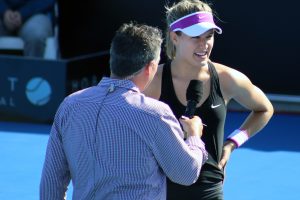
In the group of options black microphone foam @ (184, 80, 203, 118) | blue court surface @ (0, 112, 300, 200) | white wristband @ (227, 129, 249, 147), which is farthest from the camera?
blue court surface @ (0, 112, 300, 200)

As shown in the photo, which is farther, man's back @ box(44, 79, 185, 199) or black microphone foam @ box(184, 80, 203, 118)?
black microphone foam @ box(184, 80, 203, 118)

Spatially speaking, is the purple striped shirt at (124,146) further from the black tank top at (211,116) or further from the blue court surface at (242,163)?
the blue court surface at (242,163)

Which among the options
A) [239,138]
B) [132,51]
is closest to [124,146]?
[132,51]

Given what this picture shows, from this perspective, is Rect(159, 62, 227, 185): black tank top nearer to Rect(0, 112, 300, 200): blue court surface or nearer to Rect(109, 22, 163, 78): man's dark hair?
Rect(109, 22, 163, 78): man's dark hair

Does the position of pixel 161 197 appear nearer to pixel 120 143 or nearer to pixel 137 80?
pixel 120 143

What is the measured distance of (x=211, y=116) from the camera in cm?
363

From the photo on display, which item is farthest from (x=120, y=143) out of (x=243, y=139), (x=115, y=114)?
(x=243, y=139)

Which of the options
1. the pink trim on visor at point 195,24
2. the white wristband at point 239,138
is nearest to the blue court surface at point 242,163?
the white wristband at point 239,138

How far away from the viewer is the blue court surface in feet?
20.0

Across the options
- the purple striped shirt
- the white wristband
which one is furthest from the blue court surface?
the purple striped shirt

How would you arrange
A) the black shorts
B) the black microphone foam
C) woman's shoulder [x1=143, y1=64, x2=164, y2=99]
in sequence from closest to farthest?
1. the black microphone foam
2. the black shorts
3. woman's shoulder [x1=143, y1=64, x2=164, y2=99]

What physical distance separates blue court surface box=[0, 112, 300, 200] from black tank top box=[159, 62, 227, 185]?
2.31m

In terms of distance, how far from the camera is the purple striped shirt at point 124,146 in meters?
2.71

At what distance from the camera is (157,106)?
2748mm
